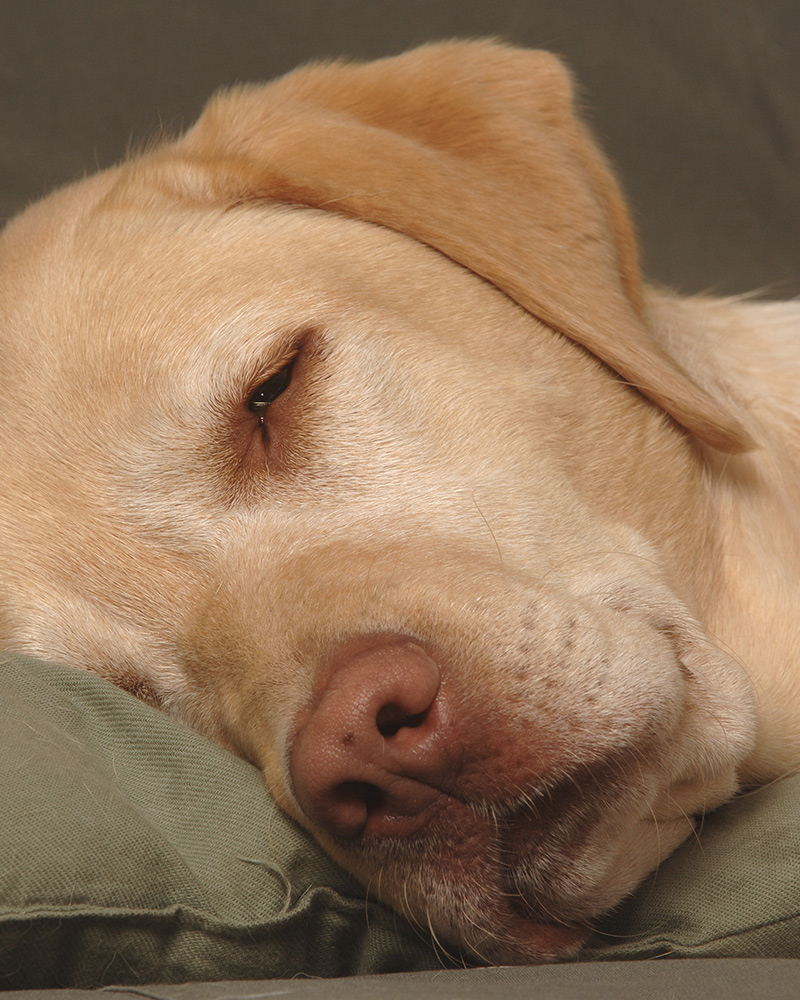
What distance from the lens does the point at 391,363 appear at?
6.13ft

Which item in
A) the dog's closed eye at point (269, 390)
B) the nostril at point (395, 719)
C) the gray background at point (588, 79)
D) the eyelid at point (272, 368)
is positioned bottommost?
the gray background at point (588, 79)

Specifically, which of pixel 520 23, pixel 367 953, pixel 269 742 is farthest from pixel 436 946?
pixel 520 23

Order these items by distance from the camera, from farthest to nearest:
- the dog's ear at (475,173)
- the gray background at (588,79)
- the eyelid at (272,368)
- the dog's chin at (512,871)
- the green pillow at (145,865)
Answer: the gray background at (588,79) < the dog's ear at (475,173) < the eyelid at (272,368) < the dog's chin at (512,871) < the green pillow at (145,865)

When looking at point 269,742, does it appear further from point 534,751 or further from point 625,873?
point 625,873

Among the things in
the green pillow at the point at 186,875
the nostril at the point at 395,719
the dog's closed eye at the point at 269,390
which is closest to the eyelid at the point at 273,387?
the dog's closed eye at the point at 269,390

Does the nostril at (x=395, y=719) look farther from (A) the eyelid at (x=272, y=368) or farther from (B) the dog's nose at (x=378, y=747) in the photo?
(A) the eyelid at (x=272, y=368)

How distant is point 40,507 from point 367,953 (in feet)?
3.06

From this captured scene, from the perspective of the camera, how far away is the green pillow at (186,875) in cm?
125

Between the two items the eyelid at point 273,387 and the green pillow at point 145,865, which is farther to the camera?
the eyelid at point 273,387

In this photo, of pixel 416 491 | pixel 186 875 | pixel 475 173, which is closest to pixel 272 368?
pixel 416 491

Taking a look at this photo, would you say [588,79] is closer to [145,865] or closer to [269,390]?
[269,390]

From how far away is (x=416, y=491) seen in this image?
1.76m

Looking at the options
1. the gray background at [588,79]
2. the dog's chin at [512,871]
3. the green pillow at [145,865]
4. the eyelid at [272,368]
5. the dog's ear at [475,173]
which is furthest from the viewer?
the gray background at [588,79]

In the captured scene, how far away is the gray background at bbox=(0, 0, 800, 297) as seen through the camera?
13.0 ft
